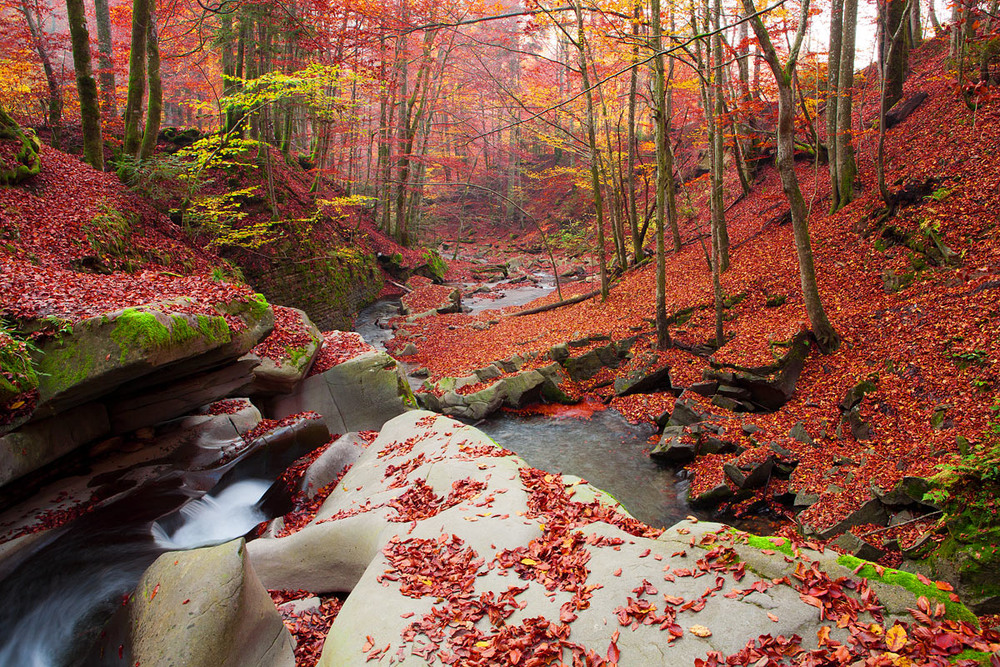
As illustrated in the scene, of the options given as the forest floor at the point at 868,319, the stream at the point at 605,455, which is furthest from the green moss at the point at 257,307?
the forest floor at the point at 868,319

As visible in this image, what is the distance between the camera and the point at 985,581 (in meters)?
4.91

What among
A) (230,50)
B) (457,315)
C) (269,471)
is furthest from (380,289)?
(269,471)

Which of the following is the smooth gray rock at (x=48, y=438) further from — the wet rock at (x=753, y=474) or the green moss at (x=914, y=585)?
the wet rock at (x=753, y=474)

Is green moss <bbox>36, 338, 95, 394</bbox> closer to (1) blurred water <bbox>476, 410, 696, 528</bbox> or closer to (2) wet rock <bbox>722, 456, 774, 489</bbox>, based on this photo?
(1) blurred water <bbox>476, 410, 696, 528</bbox>

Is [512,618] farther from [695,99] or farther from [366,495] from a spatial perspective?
[695,99]

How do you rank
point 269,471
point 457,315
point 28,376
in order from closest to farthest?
point 28,376 < point 269,471 < point 457,315

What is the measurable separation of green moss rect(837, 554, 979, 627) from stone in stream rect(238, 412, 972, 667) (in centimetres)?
7

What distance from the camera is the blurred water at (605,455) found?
8.04 metres

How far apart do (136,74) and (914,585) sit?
55.2 ft

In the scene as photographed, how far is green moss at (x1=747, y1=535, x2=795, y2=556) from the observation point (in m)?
4.00

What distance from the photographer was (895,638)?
3.07 metres

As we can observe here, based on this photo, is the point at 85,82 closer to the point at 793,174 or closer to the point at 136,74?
the point at 136,74

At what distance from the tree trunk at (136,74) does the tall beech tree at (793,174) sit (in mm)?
13104

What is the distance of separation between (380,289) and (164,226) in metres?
10.8
